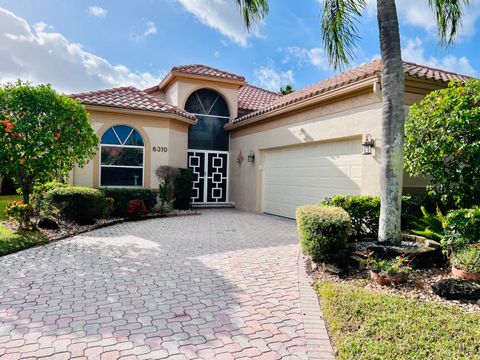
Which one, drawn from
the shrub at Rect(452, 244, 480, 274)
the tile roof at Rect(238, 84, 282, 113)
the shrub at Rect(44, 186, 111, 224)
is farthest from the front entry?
the shrub at Rect(452, 244, 480, 274)

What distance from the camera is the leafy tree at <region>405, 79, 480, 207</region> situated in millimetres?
6293

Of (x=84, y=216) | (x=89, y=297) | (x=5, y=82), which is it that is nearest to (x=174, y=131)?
(x=84, y=216)

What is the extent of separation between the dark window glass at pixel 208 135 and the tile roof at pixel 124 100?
4.24 ft

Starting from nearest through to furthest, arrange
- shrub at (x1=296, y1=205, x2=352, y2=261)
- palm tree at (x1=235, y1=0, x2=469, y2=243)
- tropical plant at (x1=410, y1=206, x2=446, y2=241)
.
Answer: shrub at (x1=296, y1=205, x2=352, y2=261)
palm tree at (x1=235, y1=0, x2=469, y2=243)
tropical plant at (x1=410, y1=206, x2=446, y2=241)

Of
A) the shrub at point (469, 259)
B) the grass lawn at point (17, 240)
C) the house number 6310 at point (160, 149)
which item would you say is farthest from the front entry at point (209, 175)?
the shrub at point (469, 259)

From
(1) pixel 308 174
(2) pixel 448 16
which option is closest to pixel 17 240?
(1) pixel 308 174

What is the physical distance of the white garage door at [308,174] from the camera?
986 cm

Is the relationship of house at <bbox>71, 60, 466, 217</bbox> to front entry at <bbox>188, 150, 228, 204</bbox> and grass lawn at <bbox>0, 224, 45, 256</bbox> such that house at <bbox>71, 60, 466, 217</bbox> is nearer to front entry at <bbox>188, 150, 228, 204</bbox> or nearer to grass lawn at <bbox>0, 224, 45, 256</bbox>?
front entry at <bbox>188, 150, 228, 204</bbox>

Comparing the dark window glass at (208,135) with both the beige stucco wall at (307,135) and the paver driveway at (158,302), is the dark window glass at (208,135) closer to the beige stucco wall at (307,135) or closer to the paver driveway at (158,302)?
the beige stucco wall at (307,135)

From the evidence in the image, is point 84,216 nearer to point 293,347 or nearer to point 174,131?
point 174,131

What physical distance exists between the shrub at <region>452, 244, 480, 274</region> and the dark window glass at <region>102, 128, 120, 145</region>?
1246 centimetres

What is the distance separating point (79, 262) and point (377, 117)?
7.91 m

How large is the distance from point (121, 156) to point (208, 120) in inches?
194

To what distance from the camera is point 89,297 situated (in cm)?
461
